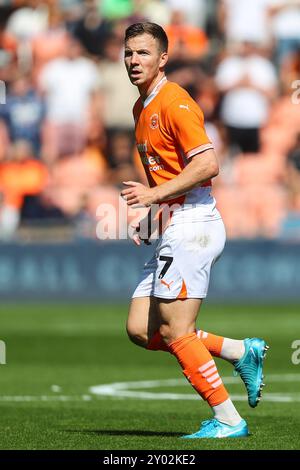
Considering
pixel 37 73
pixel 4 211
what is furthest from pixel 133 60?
pixel 37 73

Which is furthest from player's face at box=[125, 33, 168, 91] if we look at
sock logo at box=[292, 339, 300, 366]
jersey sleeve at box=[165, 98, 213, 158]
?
sock logo at box=[292, 339, 300, 366]

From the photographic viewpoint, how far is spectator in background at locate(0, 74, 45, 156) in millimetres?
20484

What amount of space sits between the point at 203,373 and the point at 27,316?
10.6 m

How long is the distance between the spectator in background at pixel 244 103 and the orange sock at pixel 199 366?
13.8 meters

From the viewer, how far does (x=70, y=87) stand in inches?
831

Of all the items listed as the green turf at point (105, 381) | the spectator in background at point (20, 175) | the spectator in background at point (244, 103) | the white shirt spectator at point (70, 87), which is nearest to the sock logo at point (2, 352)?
the green turf at point (105, 381)

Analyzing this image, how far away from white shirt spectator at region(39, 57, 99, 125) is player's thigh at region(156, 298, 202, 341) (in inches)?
541

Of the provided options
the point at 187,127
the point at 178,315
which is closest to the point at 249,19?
the point at 187,127

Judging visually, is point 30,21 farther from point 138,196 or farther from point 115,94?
point 138,196

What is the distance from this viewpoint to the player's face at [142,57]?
287 inches

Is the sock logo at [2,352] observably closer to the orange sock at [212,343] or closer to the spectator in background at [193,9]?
the orange sock at [212,343]

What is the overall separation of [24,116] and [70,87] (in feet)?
3.52

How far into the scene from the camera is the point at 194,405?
9750mm

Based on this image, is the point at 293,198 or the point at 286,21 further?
the point at 286,21
